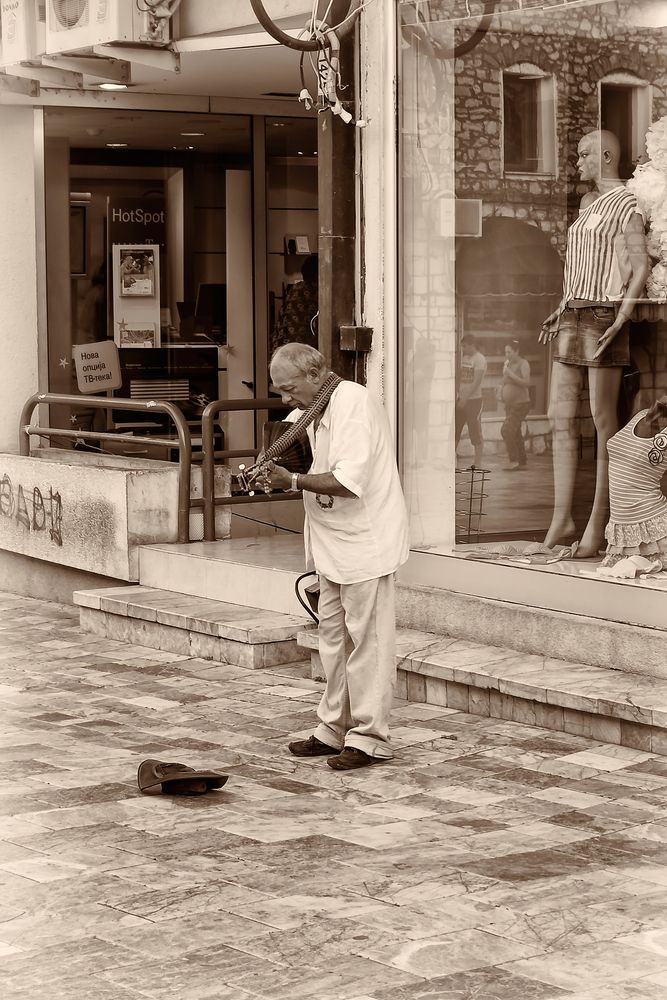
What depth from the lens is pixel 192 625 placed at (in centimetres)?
969

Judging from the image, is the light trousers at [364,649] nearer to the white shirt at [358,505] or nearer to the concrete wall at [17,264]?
the white shirt at [358,505]

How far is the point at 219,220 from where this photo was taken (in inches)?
556

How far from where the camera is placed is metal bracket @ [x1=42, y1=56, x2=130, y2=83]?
11586 millimetres

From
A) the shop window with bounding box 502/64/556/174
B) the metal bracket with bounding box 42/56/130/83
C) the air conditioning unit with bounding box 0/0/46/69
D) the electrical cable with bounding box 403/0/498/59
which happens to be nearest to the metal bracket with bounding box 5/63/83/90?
the air conditioning unit with bounding box 0/0/46/69

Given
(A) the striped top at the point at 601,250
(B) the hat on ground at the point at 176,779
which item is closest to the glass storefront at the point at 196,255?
(A) the striped top at the point at 601,250

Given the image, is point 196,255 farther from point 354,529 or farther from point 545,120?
point 354,529

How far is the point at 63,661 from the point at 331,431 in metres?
3.50

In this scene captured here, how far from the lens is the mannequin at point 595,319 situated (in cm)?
830

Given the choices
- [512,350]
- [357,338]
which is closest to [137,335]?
[357,338]

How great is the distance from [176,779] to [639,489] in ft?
10.2

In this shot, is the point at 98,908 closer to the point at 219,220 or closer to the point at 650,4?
the point at 650,4

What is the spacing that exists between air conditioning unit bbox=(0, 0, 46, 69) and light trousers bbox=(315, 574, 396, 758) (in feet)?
20.0

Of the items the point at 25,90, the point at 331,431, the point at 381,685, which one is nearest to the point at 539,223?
the point at 331,431

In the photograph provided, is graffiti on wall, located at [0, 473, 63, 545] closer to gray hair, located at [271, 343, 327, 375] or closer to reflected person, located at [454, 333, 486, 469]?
reflected person, located at [454, 333, 486, 469]
